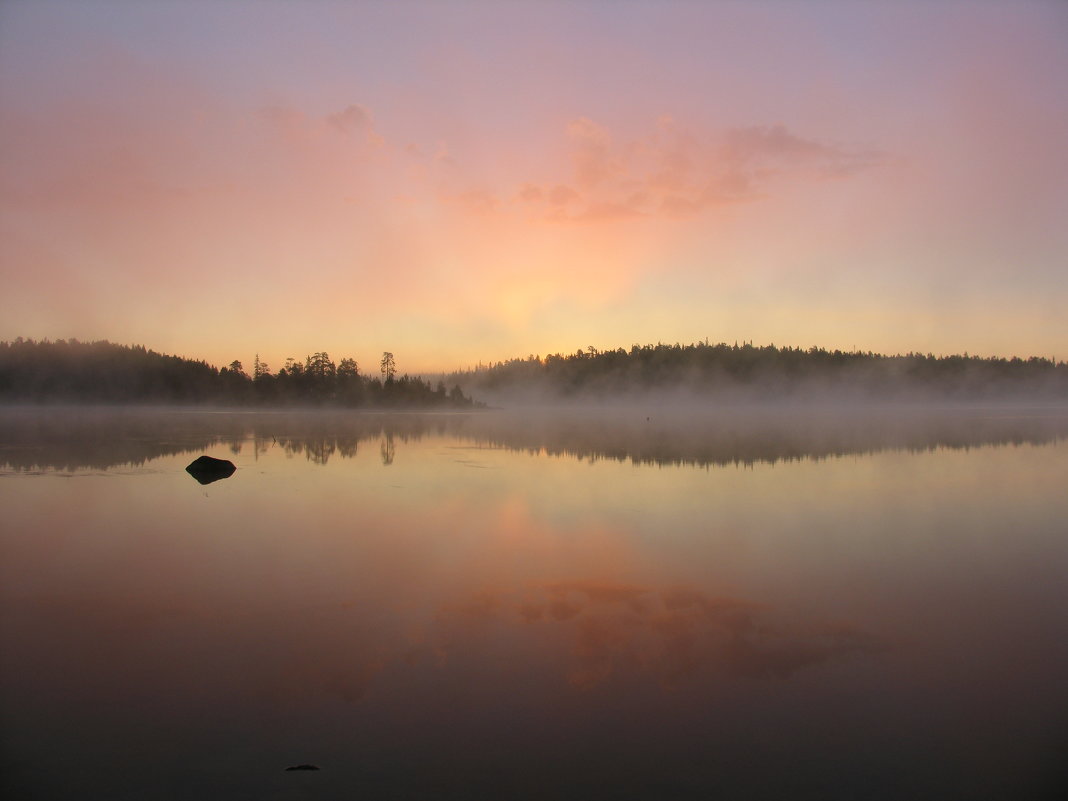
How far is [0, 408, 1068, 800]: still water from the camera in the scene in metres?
6.27

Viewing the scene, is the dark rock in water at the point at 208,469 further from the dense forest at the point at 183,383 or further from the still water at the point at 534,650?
the dense forest at the point at 183,383

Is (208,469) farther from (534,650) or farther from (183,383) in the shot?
(183,383)

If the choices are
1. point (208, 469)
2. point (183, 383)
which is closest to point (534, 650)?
point (208, 469)

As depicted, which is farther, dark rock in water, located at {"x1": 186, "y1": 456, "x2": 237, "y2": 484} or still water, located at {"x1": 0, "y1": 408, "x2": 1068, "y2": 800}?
dark rock in water, located at {"x1": 186, "y1": 456, "x2": 237, "y2": 484}

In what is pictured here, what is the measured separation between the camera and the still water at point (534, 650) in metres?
6.27

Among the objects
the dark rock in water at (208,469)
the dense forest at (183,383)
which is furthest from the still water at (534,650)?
the dense forest at (183,383)

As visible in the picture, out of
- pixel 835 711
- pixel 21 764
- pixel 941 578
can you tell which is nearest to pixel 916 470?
pixel 941 578

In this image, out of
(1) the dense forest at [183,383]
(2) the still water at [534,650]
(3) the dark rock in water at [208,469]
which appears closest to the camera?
(2) the still water at [534,650]

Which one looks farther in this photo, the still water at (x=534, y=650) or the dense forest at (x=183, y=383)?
the dense forest at (x=183, y=383)

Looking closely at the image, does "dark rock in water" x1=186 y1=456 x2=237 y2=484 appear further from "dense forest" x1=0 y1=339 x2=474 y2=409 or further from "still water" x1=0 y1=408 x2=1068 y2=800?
"dense forest" x1=0 y1=339 x2=474 y2=409

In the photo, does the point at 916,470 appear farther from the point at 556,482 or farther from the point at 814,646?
the point at 814,646

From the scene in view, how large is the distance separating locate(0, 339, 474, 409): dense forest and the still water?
445ft

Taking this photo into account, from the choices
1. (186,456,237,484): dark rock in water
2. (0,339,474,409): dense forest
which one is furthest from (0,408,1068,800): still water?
(0,339,474,409): dense forest

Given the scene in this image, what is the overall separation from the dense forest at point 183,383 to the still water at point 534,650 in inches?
5340
